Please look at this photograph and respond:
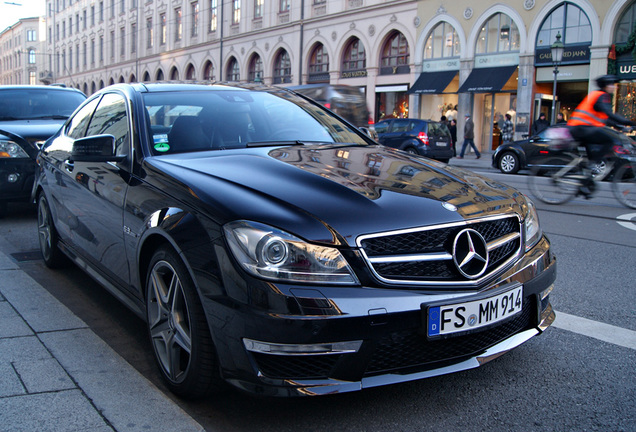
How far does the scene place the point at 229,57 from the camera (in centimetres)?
4478

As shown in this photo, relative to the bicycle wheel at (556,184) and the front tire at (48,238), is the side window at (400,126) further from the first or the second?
the front tire at (48,238)

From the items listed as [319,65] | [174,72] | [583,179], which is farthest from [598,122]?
[174,72]

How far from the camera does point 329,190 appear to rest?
9.16 feet

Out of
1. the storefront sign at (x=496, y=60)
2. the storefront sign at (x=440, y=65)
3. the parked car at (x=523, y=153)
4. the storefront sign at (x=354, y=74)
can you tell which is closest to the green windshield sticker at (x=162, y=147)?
the parked car at (x=523, y=153)

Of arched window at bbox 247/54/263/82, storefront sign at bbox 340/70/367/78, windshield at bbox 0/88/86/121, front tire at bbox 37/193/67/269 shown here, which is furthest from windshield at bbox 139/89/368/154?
arched window at bbox 247/54/263/82

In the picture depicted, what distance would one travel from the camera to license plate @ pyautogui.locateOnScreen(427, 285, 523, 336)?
2.46 metres

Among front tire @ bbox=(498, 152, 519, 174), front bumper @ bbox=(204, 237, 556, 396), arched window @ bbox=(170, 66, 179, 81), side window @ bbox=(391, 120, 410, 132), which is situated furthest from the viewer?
arched window @ bbox=(170, 66, 179, 81)

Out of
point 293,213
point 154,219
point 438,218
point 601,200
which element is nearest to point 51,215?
point 154,219

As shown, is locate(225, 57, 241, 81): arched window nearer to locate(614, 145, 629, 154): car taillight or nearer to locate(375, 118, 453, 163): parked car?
locate(375, 118, 453, 163): parked car

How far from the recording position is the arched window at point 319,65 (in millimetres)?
35653

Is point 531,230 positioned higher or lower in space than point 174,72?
lower

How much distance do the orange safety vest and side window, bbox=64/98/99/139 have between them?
7451 mm

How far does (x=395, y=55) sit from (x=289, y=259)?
100ft

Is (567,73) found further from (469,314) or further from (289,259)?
(289,259)
